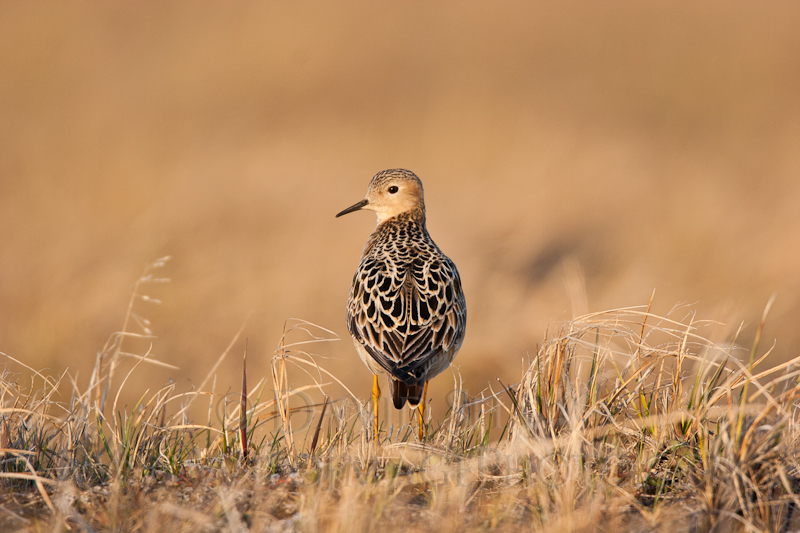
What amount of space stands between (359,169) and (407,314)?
363 inches

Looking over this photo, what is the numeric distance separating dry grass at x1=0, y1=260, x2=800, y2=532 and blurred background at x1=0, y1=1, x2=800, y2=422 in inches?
150

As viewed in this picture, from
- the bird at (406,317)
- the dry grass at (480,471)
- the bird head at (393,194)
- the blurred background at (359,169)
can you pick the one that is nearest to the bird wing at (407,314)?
the bird at (406,317)

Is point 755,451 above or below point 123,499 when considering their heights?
above

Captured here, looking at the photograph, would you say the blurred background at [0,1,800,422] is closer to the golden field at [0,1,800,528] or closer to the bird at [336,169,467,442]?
the golden field at [0,1,800,528]

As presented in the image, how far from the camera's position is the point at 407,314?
4656mm

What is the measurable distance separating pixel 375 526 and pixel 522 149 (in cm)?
1259

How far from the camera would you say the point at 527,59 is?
18.9 meters

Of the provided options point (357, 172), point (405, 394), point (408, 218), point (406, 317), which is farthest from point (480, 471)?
point (357, 172)

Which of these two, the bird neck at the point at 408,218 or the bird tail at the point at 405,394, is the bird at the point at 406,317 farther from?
the bird neck at the point at 408,218

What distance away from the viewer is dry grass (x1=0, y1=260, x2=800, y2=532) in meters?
2.81

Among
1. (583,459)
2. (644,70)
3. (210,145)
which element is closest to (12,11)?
(210,145)

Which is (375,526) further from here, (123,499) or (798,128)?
(798,128)

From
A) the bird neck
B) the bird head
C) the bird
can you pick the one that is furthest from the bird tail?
the bird head

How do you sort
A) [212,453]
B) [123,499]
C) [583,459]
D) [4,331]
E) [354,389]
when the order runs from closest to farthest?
[123,499] < [583,459] < [212,453] < [354,389] < [4,331]
